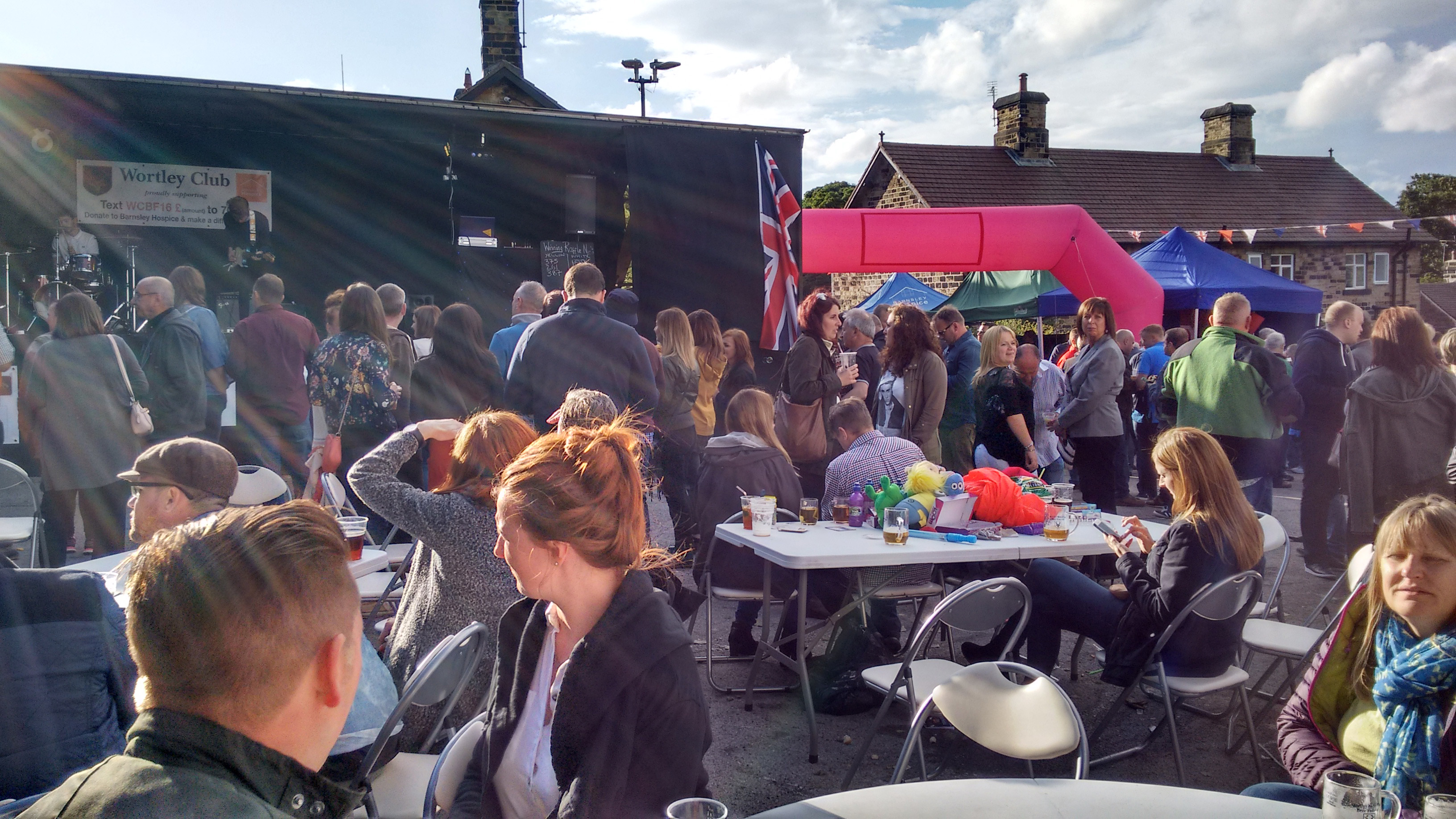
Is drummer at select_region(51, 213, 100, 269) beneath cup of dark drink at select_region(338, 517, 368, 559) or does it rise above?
above

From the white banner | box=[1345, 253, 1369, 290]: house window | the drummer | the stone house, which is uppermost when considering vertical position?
the stone house

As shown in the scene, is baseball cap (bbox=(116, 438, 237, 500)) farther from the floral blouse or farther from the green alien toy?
the green alien toy

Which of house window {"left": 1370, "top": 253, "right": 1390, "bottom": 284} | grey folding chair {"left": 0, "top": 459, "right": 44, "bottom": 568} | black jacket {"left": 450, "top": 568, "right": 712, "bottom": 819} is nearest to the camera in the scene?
black jacket {"left": 450, "top": 568, "right": 712, "bottom": 819}

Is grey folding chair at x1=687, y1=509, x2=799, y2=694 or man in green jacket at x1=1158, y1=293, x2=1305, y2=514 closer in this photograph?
grey folding chair at x1=687, y1=509, x2=799, y2=694

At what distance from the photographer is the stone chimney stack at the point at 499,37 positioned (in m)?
16.8

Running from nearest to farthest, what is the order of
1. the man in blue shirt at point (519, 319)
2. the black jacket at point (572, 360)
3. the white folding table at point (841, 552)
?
the white folding table at point (841, 552), the black jacket at point (572, 360), the man in blue shirt at point (519, 319)

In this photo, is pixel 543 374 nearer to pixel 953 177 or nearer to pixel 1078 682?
pixel 1078 682

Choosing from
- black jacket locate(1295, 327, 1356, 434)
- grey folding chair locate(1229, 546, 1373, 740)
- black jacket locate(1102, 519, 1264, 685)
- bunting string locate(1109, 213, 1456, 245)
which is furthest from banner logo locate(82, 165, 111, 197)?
bunting string locate(1109, 213, 1456, 245)

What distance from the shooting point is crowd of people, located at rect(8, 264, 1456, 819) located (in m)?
1.16

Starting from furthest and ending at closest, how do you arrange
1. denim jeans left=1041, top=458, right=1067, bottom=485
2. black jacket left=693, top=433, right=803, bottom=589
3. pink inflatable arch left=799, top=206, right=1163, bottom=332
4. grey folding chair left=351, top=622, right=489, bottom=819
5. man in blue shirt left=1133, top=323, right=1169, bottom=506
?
1. pink inflatable arch left=799, top=206, right=1163, bottom=332
2. man in blue shirt left=1133, top=323, right=1169, bottom=506
3. denim jeans left=1041, top=458, right=1067, bottom=485
4. black jacket left=693, top=433, right=803, bottom=589
5. grey folding chair left=351, top=622, right=489, bottom=819

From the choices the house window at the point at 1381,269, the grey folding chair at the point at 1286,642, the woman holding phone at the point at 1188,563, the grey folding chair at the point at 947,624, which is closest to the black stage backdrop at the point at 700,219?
the woman holding phone at the point at 1188,563

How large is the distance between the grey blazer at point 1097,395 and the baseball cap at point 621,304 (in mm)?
3063

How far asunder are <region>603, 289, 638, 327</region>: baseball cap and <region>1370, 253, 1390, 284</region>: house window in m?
27.9

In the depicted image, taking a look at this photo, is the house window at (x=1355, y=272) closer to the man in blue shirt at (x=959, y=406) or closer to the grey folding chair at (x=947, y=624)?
the man in blue shirt at (x=959, y=406)
